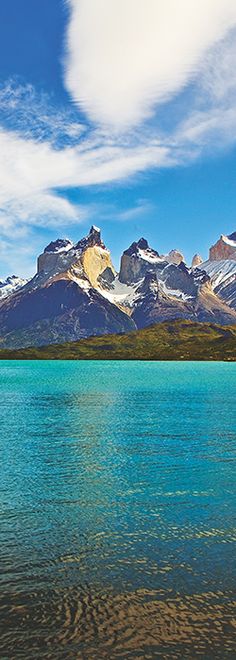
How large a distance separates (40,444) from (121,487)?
26465 millimetres

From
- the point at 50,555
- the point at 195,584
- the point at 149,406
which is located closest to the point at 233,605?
the point at 195,584

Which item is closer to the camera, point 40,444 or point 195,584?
point 195,584

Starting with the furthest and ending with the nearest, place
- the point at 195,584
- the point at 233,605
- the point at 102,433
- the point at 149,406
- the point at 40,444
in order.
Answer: the point at 149,406 → the point at 102,433 → the point at 40,444 → the point at 195,584 → the point at 233,605

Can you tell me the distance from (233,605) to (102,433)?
58.5 m

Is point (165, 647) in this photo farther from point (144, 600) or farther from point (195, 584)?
point (195, 584)

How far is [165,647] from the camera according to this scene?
860 inches

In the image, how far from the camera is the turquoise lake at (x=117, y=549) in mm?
22797

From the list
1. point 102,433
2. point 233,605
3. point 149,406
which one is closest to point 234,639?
point 233,605

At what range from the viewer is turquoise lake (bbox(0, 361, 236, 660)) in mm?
22797

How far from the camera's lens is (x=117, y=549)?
3284cm

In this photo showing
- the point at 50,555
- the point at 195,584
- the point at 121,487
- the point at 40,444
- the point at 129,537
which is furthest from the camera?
the point at 40,444

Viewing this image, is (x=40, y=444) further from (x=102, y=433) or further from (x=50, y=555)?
(x=50, y=555)

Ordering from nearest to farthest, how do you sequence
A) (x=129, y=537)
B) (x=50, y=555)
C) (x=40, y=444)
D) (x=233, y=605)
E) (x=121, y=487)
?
1. (x=233, y=605)
2. (x=50, y=555)
3. (x=129, y=537)
4. (x=121, y=487)
5. (x=40, y=444)

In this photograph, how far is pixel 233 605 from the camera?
84.0 feet
